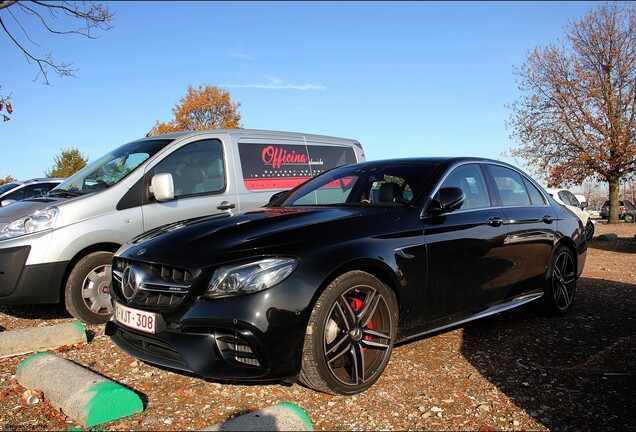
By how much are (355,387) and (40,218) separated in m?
3.54

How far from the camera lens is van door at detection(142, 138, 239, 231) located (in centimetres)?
559

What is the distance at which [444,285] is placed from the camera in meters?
3.87

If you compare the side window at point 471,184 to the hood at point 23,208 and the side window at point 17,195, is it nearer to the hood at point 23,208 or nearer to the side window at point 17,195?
the hood at point 23,208

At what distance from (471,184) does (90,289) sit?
3.80 metres

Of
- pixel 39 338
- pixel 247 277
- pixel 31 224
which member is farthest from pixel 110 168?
pixel 247 277

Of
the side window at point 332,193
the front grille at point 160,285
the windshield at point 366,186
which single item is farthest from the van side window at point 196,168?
the front grille at point 160,285

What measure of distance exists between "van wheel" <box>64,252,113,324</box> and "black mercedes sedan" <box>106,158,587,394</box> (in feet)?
5.34

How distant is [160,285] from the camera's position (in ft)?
10.4

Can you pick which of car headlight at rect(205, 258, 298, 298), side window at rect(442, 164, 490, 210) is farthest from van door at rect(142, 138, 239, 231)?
car headlight at rect(205, 258, 298, 298)

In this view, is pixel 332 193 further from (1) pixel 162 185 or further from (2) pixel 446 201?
(1) pixel 162 185

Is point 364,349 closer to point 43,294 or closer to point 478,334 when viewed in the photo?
point 478,334

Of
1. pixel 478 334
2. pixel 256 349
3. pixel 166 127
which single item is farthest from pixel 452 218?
pixel 166 127

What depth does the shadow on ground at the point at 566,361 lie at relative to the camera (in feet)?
10.1

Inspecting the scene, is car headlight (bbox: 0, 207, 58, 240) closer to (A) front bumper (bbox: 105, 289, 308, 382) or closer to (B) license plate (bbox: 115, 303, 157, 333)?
(B) license plate (bbox: 115, 303, 157, 333)
